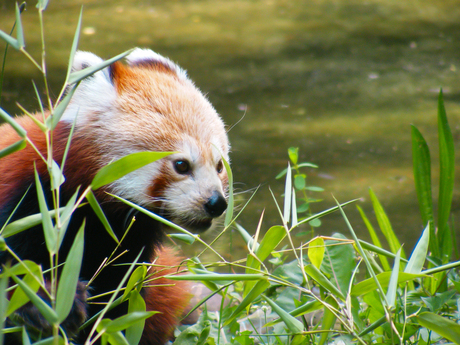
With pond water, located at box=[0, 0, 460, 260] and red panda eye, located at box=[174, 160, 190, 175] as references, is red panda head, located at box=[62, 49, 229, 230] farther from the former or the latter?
pond water, located at box=[0, 0, 460, 260]

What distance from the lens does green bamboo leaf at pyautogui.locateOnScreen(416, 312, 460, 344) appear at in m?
1.03

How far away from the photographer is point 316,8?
684cm

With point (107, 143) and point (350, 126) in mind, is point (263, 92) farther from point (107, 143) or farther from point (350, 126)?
point (107, 143)

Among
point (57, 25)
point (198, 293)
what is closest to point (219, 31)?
point (57, 25)

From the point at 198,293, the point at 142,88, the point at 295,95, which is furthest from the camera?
the point at 295,95

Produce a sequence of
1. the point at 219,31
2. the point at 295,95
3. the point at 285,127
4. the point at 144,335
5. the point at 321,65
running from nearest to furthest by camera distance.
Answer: the point at 144,335
the point at 285,127
the point at 295,95
the point at 321,65
the point at 219,31

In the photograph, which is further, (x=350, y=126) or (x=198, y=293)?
(x=350, y=126)

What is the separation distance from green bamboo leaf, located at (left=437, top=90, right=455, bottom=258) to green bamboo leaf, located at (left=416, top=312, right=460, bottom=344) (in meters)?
0.94

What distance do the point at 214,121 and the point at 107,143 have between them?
0.41 metres

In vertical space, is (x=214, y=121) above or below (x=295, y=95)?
above

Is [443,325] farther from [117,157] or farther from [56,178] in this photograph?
[117,157]

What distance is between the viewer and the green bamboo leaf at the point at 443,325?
1033mm

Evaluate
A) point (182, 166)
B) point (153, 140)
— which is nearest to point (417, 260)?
point (182, 166)

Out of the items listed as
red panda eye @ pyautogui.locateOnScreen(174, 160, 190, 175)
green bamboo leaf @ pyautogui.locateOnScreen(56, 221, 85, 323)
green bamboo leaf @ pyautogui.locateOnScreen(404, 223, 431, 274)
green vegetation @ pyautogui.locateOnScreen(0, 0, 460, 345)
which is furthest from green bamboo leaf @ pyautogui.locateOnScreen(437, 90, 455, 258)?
green bamboo leaf @ pyautogui.locateOnScreen(56, 221, 85, 323)
